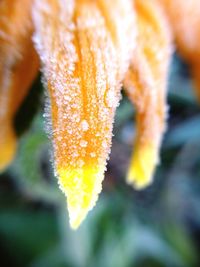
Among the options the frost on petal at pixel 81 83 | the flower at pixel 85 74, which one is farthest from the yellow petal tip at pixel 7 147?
the frost on petal at pixel 81 83

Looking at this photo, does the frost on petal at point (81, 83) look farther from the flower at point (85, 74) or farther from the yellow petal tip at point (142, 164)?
the yellow petal tip at point (142, 164)

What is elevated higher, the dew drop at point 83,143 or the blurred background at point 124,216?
the dew drop at point 83,143

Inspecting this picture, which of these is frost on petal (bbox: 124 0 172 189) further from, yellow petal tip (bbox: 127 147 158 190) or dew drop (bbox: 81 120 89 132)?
dew drop (bbox: 81 120 89 132)

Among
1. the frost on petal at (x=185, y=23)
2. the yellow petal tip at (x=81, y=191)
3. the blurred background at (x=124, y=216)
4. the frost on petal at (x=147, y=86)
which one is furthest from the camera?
the blurred background at (x=124, y=216)

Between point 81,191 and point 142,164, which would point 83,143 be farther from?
point 142,164

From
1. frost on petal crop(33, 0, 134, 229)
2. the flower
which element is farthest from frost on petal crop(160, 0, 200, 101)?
frost on petal crop(33, 0, 134, 229)

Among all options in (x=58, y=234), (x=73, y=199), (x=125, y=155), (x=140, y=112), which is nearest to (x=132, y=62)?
(x=140, y=112)

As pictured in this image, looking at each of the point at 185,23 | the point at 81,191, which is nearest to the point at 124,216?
the point at 185,23
